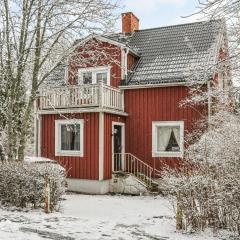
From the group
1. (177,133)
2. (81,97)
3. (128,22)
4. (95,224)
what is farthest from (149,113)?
(95,224)

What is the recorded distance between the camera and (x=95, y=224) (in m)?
9.48

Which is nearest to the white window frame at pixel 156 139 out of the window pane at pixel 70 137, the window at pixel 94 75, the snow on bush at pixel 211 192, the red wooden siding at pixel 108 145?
the red wooden siding at pixel 108 145

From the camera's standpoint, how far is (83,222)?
970cm

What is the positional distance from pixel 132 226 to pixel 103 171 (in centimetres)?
759

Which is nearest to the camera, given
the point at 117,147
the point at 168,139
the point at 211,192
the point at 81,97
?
the point at 211,192

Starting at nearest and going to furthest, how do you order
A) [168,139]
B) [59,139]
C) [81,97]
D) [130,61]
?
[81,97] < [168,139] < [59,139] < [130,61]

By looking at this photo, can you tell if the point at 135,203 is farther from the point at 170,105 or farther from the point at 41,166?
the point at 170,105

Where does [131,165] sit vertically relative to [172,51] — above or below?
below

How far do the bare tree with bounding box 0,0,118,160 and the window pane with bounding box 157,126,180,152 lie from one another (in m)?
6.09

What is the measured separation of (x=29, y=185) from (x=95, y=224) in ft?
8.75

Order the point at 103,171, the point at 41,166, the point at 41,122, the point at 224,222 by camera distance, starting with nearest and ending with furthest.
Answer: the point at 224,222
the point at 41,166
the point at 103,171
the point at 41,122

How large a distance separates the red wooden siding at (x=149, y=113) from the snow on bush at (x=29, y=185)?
727cm

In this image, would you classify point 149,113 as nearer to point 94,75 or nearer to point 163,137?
point 163,137

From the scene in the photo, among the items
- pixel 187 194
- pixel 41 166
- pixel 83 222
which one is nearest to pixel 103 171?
pixel 41 166
